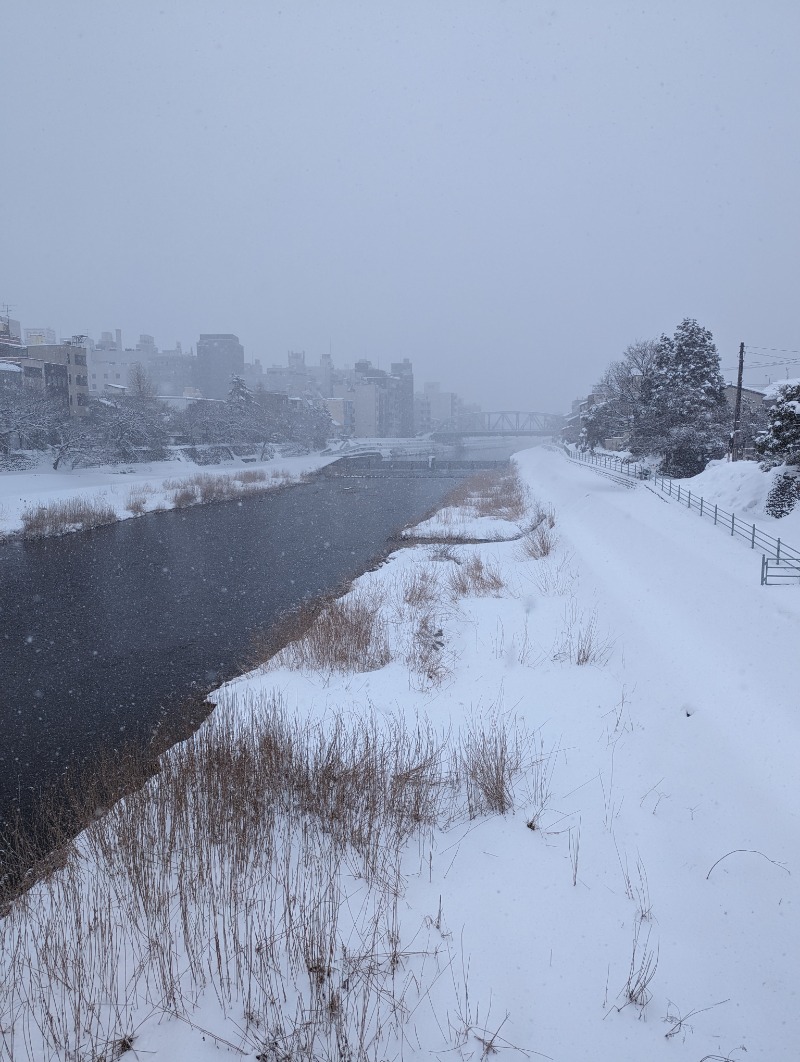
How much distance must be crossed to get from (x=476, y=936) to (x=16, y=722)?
10.1 metres

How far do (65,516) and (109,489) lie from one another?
9092 mm

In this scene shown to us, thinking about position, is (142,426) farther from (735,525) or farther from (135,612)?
(735,525)

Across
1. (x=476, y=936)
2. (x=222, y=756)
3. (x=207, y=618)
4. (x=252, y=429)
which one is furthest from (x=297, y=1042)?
(x=252, y=429)

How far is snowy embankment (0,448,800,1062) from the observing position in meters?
4.31

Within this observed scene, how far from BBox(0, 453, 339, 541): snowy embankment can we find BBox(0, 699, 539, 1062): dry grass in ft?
91.0

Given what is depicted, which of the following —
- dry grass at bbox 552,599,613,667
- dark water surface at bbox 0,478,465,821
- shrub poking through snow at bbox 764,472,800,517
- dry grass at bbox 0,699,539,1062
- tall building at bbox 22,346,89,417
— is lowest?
dark water surface at bbox 0,478,465,821

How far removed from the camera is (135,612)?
1883 centimetres

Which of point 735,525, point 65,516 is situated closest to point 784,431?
point 735,525

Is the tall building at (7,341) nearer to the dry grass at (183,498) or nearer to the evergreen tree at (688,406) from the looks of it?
the dry grass at (183,498)

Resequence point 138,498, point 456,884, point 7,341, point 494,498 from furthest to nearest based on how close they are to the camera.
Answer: point 7,341, point 494,498, point 138,498, point 456,884

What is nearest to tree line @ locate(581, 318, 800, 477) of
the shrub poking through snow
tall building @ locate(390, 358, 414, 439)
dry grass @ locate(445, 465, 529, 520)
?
dry grass @ locate(445, 465, 529, 520)

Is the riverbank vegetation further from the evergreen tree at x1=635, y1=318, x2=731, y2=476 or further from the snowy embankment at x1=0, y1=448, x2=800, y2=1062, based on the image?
the evergreen tree at x1=635, y1=318, x2=731, y2=476

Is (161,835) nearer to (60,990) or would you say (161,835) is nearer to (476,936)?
(60,990)

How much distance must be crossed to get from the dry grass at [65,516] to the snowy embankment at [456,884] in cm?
2395
